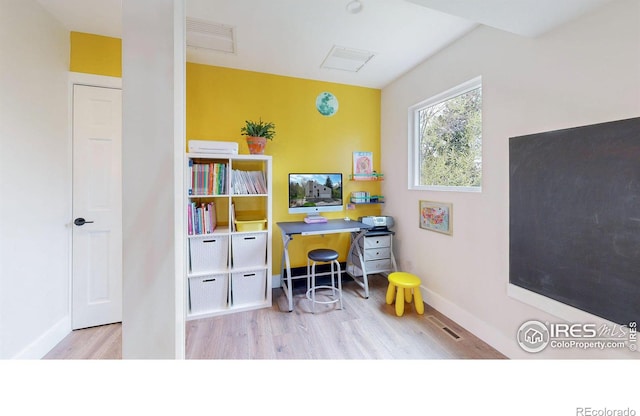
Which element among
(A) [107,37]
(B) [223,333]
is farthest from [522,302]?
(A) [107,37]

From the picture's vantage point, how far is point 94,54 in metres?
1.99

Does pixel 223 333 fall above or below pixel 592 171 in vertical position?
below

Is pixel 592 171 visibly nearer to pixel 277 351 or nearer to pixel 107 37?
pixel 277 351

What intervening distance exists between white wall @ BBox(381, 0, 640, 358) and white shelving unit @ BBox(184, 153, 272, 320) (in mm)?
1678

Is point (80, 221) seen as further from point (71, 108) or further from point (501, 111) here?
point (501, 111)

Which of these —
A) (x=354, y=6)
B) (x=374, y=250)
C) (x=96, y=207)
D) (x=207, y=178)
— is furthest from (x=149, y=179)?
(x=374, y=250)

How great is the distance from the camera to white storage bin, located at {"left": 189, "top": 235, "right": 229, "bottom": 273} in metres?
2.21

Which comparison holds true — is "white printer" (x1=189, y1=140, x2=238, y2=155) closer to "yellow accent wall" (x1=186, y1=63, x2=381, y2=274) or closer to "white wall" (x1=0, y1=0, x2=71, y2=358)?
"yellow accent wall" (x1=186, y1=63, x2=381, y2=274)

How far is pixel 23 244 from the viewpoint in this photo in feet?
5.05

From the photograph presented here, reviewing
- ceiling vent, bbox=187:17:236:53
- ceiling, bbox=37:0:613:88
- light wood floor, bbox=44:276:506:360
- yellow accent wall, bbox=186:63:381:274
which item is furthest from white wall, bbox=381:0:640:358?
ceiling vent, bbox=187:17:236:53

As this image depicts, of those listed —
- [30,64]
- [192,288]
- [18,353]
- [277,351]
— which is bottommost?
[277,351]

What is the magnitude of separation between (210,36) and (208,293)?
2352 mm

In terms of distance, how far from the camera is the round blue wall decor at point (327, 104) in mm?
2922
